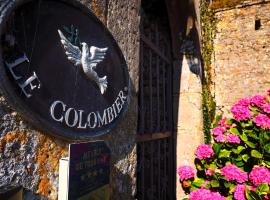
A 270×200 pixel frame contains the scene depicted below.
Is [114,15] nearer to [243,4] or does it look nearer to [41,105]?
[41,105]

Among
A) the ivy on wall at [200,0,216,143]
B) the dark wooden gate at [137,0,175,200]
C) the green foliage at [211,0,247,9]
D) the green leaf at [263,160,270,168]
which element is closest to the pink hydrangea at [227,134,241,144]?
the green leaf at [263,160,270,168]

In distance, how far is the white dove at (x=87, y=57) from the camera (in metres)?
1.24

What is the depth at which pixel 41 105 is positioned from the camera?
108cm

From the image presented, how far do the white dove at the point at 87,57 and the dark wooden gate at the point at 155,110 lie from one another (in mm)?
1534

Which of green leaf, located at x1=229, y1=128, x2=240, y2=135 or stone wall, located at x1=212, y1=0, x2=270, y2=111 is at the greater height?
stone wall, located at x1=212, y1=0, x2=270, y2=111

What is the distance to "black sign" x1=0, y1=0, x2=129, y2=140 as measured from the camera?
1.00m

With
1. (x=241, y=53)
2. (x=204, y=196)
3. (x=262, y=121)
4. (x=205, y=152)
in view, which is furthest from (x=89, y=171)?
(x=241, y=53)

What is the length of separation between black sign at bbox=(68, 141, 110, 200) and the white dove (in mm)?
321

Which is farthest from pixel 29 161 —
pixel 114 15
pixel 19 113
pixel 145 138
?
pixel 145 138

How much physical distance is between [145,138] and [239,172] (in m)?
1.08

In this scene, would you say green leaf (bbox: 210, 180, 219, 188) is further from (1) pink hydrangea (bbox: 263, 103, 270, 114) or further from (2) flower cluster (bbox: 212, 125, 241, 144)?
(1) pink hydrangea (bbox: 263, 103, 270, 114)

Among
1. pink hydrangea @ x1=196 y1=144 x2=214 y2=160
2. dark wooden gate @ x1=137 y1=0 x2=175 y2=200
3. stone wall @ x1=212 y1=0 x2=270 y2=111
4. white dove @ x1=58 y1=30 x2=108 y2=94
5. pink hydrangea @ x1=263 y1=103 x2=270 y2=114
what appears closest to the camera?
white dove @ x1=58 y1=30 x2=108 y2=94

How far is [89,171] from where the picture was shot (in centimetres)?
121

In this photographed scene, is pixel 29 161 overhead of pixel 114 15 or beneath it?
beneath
